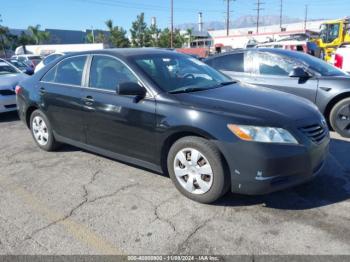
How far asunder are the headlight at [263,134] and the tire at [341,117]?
126 inches

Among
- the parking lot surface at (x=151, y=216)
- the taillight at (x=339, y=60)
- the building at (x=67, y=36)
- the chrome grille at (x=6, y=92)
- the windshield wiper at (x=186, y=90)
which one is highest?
the building at (x=67, y=36)

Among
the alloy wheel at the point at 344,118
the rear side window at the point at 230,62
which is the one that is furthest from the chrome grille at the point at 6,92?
the alloy wheel at the point at 344,118

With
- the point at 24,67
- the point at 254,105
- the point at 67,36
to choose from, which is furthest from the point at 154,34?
the point at 254,105

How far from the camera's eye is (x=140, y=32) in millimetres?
55469

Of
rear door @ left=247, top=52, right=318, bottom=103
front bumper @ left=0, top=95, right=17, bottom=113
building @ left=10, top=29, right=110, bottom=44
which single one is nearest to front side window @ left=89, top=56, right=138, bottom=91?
rear door @ left=247, top=52, right=318, bottom=103

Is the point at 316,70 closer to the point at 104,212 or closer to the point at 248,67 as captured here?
the point at 248,67

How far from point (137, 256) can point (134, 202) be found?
97cm

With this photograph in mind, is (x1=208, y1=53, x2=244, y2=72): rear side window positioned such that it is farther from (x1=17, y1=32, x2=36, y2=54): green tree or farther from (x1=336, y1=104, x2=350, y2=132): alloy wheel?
(x1=17, y1=32, x2=36, y2=54): green tree

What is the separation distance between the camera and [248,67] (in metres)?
6.95

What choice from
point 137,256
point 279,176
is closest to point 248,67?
point 279,176

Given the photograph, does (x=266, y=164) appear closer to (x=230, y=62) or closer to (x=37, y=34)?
(x=230, y=62)

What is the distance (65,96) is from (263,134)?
283 cm

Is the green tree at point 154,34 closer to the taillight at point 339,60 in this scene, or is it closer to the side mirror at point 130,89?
the taillight at point 339,60

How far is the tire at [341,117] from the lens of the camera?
234 inches
